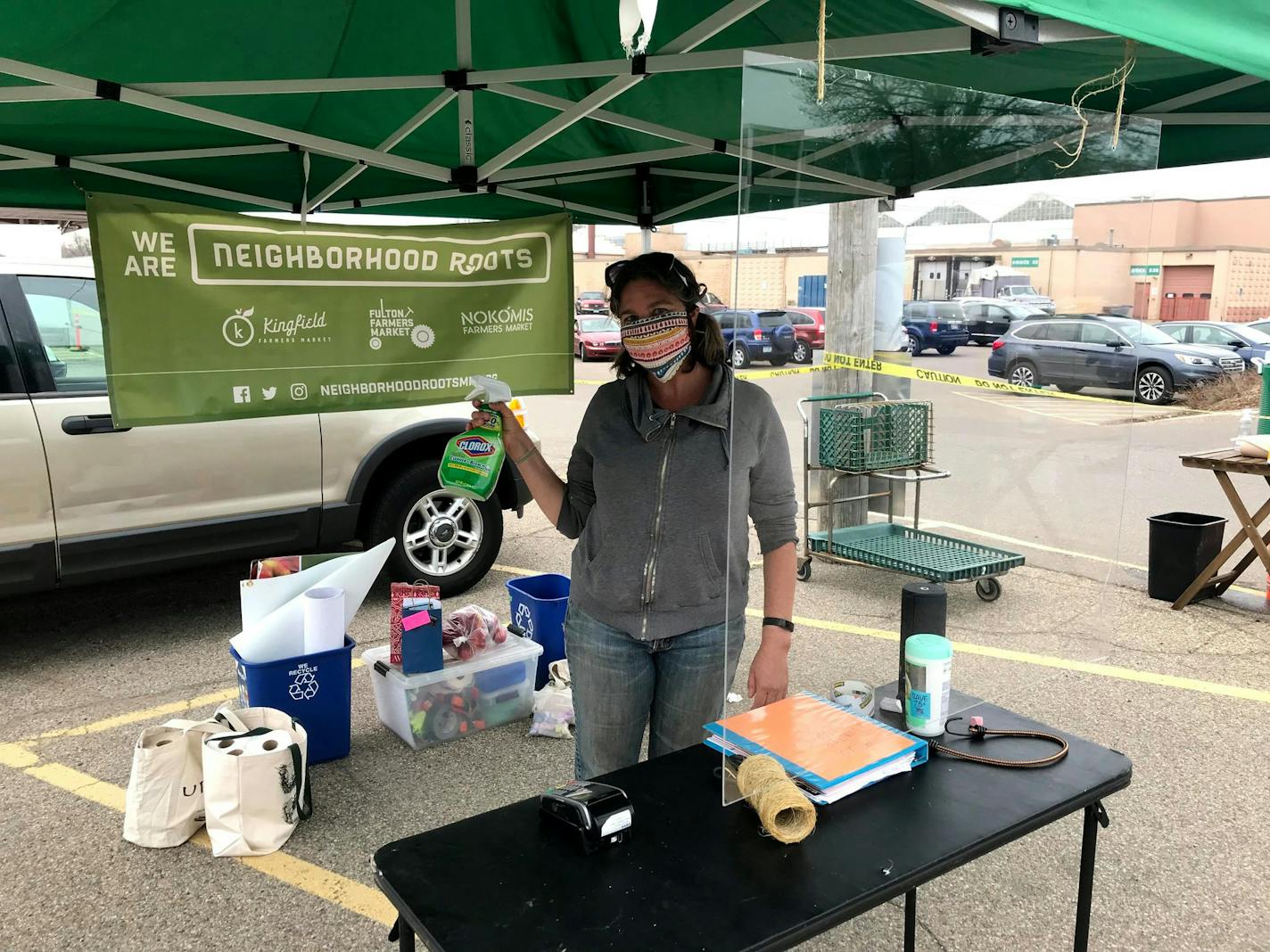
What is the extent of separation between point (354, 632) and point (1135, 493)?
746cm

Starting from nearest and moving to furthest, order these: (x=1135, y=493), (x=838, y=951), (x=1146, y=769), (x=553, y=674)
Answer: (x=838, y=951) → (x=1146, y=769) → (x=553, y=674) → (x=1135, y=493)

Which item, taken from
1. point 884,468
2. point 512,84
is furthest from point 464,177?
point 884,468

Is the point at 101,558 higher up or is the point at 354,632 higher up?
the point at 101,558

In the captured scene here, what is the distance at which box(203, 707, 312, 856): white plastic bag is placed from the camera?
9.56 feet

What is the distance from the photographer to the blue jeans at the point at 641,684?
2184mm

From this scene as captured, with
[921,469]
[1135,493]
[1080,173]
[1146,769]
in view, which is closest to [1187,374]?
[1135,493]

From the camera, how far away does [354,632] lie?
4906 mm

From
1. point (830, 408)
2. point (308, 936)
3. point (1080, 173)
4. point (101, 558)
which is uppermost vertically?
point (1080, 173)

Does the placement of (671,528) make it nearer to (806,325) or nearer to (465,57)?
(465,57)

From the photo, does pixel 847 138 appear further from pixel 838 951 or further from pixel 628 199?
pixel 628 199

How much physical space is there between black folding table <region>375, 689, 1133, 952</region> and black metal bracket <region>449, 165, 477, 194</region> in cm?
239

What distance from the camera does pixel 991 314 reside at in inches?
124

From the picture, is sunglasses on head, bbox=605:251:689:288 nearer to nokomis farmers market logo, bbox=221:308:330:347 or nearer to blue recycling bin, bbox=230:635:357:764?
nokomis farmers market logo, bbox=221:308:330:347

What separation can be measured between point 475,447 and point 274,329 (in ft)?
4.28
